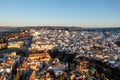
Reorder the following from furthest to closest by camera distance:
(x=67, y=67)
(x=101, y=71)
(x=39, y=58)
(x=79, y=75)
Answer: (x=39, y=58) → (x=67, y=67) → (x=101, y=71) → (x=79, y=75)

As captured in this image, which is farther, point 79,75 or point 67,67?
point 67,67

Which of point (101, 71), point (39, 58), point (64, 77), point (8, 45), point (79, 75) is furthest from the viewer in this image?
point (8, 45)

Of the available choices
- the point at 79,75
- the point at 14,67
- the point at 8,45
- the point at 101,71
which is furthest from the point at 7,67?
the point at 8,45

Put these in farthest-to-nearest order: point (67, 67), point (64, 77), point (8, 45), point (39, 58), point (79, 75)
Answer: point (8, 45) → point (39, 58) → point (67, 67) → point (79, 75) → point (64, 77)

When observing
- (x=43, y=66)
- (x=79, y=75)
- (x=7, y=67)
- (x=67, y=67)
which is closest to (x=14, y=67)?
(x=7, y=67)

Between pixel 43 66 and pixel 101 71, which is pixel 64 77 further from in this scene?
pixel 43 66

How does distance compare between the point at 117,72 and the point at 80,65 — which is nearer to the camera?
the point at 117,72

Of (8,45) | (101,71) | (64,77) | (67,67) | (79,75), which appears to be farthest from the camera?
(8,45)

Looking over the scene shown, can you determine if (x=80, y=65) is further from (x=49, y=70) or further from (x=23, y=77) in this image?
(x=23, y=77)

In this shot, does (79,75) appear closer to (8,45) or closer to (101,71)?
(101,71)
